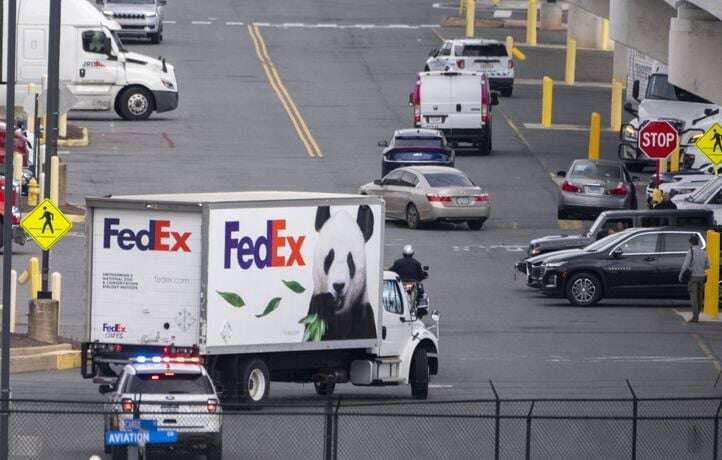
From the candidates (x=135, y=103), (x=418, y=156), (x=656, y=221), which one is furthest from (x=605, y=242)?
(x=135, y=103)

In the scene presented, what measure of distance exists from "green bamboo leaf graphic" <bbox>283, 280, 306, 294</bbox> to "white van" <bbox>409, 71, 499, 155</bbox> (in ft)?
93.9

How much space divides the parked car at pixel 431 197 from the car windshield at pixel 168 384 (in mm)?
23019

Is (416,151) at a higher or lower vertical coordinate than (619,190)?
higher

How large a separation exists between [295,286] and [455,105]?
29.0 metres

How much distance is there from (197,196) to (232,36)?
49.6 meters

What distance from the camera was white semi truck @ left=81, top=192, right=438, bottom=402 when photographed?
2441 cm

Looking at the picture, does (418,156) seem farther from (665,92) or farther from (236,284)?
(236,284)

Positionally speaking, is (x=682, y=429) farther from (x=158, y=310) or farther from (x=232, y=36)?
(x=232, y=36)

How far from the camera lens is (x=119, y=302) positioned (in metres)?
24.6

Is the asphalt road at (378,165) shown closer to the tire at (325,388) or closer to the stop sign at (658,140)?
the tire at (325,388)

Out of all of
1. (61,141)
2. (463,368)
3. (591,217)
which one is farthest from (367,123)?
(463,368)

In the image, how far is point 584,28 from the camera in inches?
3007

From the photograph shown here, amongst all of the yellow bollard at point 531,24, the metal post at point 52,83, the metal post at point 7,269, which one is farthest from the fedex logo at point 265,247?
the yellow bollard at point 531,24

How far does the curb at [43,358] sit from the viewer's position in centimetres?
2792
